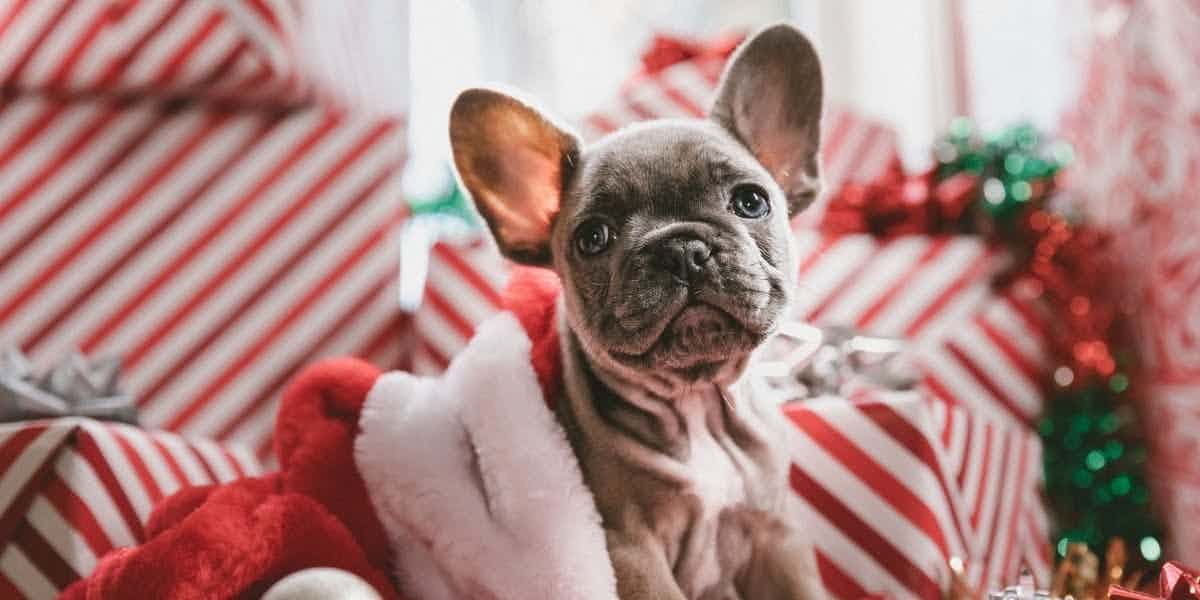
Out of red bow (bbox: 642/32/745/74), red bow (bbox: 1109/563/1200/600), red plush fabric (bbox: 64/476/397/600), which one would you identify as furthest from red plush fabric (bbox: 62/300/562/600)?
red bow (bbox: 642/32/745/74)

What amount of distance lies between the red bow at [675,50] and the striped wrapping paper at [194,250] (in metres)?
0.59

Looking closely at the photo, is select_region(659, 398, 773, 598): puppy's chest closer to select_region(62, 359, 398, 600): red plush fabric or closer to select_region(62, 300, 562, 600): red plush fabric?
select_region(62, 300, 562, 600): red plush fabric

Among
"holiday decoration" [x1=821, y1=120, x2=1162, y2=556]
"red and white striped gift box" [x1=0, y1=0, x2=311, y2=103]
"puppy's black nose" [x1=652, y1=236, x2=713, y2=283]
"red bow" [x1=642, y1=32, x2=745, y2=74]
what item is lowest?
"holiday decoration" [x1=821, y1=120, x2=1162, y2=556]

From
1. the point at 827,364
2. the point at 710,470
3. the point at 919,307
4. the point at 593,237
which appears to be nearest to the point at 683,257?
the point at 593,237

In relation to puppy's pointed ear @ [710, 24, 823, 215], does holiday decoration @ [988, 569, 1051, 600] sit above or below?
below

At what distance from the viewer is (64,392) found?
1.10m

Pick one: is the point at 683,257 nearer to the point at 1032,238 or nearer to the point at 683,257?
the point at 683,257

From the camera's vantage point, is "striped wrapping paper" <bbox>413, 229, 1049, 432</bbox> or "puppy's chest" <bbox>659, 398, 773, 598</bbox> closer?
"puppy's chest" <bbox>659, 398, 773, 598</bbox>

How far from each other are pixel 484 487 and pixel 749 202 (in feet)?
1.07

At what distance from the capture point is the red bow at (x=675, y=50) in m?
1.77

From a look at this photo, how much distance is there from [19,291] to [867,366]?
1.14m

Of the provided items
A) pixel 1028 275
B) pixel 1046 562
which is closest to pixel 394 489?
pixel 1046 562

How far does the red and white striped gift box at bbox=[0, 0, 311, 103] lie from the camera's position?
134 cm

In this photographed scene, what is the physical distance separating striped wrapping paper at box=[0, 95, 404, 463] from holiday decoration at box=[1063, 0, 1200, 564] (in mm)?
1068
